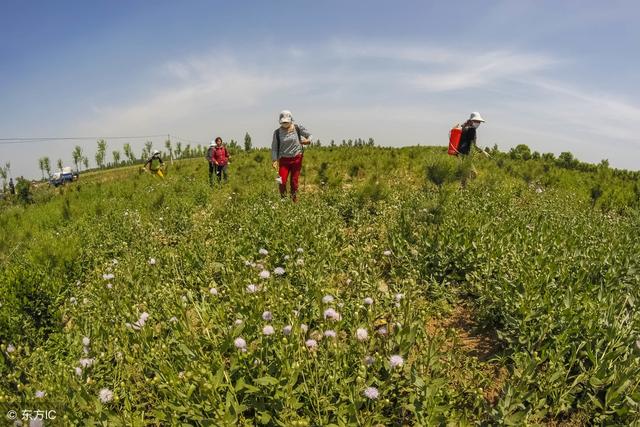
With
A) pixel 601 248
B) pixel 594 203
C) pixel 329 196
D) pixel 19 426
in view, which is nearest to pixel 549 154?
pixel 594 203

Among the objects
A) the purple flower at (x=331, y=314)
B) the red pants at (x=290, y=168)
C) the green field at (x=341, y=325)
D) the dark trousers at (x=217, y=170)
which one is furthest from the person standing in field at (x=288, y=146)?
the dark trousers at (x=217, y=170)

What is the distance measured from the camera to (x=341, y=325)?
2744 mm

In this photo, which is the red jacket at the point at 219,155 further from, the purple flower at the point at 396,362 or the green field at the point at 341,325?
the purple flower at the point at 396,362

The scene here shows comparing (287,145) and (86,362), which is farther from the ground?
(287,145)

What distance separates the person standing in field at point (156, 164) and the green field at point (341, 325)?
10.2 meters

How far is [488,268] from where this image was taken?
11.2ft

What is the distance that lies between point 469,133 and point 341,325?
322 inches

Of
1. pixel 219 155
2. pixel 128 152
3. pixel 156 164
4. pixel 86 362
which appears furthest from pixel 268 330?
pixel 128 152

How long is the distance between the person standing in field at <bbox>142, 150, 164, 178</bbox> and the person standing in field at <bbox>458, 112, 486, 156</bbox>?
12.0m

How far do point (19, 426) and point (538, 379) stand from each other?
10.7ft

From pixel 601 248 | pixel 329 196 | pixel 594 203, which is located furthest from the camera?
pixel 594 203

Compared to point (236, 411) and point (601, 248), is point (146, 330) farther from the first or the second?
point (601, 248)

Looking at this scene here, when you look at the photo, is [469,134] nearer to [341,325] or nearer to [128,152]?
[341,325]

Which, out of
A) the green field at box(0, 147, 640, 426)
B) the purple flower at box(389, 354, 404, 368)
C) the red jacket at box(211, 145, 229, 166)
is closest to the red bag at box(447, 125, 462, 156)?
the green field at box(0, 147, 640, 426)
